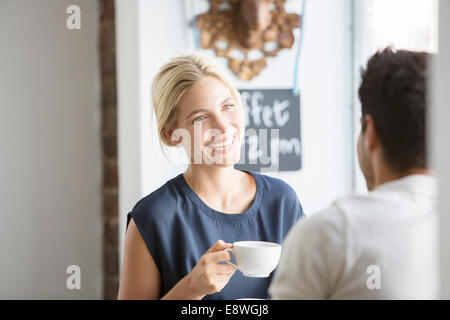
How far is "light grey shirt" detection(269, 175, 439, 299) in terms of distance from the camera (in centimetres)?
42

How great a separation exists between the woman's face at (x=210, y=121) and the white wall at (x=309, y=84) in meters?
0.10

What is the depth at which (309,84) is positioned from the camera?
28.2 inches

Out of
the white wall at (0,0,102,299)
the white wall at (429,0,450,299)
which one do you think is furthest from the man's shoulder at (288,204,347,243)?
the white wall at (0,0,102,299)

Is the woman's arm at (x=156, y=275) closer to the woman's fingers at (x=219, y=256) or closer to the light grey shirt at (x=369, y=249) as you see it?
the woman's fingers at (x=219, y=256)

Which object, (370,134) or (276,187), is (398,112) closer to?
(370,134)

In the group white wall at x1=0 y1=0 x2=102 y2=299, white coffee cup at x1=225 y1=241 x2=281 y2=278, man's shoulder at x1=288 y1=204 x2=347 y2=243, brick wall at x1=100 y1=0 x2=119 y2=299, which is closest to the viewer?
man's shoulder at x1=288 y1=204 x2=347 y2=243

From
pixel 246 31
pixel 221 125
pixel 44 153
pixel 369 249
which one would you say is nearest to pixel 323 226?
pixel 369 249

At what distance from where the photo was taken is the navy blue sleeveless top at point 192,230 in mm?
645

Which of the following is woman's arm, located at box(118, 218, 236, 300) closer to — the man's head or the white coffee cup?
the white coffee cup

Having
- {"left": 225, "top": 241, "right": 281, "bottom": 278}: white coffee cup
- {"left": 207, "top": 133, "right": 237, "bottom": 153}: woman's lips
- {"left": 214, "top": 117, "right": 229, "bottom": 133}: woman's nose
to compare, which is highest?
{"left": 214, "top": 117, "right": 229, "bottom": 133}: woman's nose

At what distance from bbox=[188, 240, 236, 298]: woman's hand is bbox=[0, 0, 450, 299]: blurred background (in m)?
Result: 0.22

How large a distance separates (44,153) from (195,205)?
0.33 m
